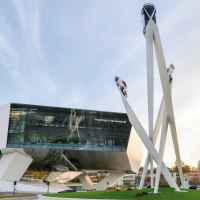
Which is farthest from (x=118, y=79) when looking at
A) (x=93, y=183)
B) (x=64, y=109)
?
(x=93, y=183)

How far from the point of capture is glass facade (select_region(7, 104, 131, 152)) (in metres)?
62.4

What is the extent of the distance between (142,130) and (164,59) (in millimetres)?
6702

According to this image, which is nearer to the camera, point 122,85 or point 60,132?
point 122,85

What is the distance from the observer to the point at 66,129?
65062 millimetres

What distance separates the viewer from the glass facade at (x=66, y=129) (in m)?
62.4

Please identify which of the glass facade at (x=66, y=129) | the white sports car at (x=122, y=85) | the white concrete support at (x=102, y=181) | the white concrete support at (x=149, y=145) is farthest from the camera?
the white concrete support at (x=102, y=181)

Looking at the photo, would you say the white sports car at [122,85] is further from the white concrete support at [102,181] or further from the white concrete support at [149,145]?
the white concrete support at [102,181]

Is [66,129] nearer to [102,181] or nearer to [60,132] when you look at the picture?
[60,132]

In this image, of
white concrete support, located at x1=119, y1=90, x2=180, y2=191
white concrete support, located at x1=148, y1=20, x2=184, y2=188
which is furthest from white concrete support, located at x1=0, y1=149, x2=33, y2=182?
white concrete support, located at x1=148, y1=20, x2=184, y2=188

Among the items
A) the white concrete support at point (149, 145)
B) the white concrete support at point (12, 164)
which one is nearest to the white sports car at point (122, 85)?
the white concrete support at point (149, 145)

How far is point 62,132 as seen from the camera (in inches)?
2557

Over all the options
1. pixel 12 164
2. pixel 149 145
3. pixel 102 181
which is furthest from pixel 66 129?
pixel 149 145

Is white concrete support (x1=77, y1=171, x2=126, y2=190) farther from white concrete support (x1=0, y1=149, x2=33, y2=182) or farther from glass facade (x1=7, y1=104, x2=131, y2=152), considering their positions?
→ white concrete support (x1=0, y1=149, x2=33, y2=182)

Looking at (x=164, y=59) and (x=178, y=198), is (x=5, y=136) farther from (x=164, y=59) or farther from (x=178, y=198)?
(x=178, y=198)
